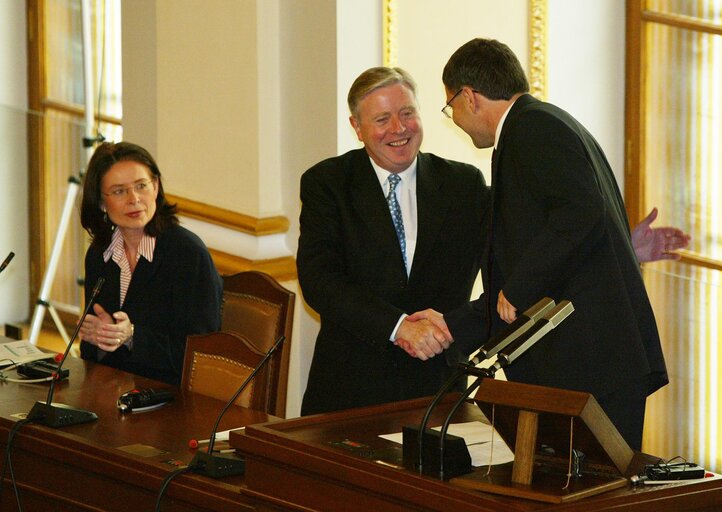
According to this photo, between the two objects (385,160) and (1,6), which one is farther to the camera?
(1,6)

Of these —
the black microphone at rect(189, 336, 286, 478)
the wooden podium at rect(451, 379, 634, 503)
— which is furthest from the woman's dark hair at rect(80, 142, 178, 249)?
the wooden podium at rect(451, 379, 634, 503)

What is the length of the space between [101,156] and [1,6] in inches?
173

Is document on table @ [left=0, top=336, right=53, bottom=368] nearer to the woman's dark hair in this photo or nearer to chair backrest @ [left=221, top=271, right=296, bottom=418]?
the woman's dark hair

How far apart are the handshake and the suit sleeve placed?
Answer: 44mm

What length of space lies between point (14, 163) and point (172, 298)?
14.3 ft

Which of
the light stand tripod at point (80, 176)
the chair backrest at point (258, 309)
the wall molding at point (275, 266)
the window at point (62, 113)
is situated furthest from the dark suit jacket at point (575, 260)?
the window at point (62, 113)

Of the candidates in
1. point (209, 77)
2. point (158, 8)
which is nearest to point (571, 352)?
point (209, 77)

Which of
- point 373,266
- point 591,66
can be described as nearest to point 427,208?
point 373,266

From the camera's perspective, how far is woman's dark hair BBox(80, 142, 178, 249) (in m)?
4.78

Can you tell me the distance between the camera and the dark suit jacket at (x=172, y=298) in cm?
459

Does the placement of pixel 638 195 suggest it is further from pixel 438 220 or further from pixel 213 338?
pixel 213 338

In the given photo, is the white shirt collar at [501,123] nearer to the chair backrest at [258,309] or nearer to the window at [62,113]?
the chair backrest at [258,309]

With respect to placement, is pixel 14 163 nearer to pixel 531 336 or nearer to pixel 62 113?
pixel 62 113

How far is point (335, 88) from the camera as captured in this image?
204 inches
